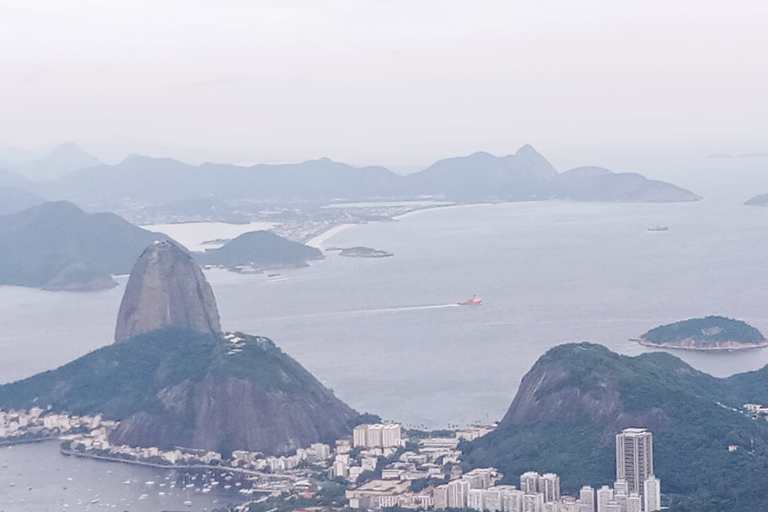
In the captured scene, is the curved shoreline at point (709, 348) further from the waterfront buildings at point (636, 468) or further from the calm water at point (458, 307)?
the waterfront buildings at point (636, 468)

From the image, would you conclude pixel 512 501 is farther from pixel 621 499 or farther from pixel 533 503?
pixel 621 499

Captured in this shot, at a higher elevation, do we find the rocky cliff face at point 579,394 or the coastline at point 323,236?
the coastline at point 323,236

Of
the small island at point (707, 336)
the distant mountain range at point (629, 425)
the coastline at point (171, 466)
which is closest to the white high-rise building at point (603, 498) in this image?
the distant mountain range at point (629, 425)

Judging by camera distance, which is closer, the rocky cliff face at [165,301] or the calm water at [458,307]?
the calm water at [458,307]

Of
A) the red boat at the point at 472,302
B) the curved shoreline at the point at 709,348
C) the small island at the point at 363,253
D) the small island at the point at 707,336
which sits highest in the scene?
the small island at the point at 363,253

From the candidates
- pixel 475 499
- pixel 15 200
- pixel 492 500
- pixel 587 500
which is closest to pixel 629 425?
pixel 587 500

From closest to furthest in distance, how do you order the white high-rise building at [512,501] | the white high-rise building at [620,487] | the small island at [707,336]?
the white high-rise building at [620,487], the white high-rise building at [512,501], the small island at [707,336]

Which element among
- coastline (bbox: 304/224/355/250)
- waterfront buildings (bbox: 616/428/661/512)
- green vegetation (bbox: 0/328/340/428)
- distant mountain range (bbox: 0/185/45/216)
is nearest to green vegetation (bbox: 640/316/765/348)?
green vegetation (bbox: 0/328/340/428)

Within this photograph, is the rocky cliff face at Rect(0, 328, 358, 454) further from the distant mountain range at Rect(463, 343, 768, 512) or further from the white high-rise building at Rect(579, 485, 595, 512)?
the white high-rise building at Rect(579, 485, 595, 512)
